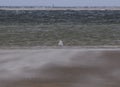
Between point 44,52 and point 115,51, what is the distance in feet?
1.09

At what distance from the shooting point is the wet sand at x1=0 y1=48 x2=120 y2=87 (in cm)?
129

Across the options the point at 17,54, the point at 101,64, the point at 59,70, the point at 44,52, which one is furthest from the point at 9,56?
the point at 101,64

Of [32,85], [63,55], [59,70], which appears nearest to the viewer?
[32,85]

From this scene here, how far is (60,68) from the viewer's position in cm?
138

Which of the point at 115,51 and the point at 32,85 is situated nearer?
the point at 32,85

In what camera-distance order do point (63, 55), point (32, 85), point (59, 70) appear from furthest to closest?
point (63, 55)
point (59, 70)
point (32, 85)

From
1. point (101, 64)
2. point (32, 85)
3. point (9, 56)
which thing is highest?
point (9, 56)

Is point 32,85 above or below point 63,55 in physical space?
below

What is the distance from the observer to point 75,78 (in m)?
1.33

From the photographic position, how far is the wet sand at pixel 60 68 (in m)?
1.29

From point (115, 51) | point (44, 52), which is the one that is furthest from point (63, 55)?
point (115, 51)

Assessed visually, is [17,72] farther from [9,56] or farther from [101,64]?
[101,64]

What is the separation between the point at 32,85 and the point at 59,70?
0.16m

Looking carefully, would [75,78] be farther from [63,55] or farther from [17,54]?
[17,54]
